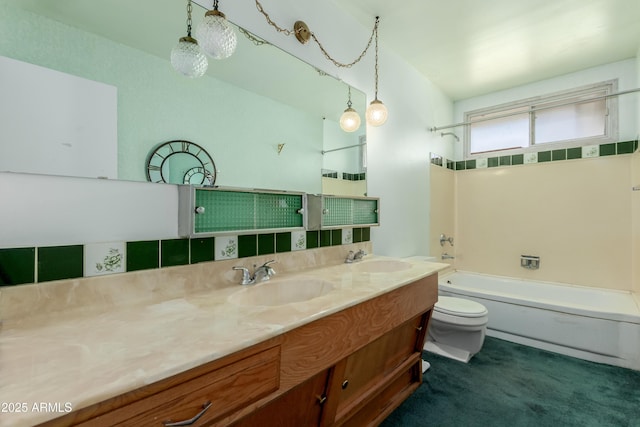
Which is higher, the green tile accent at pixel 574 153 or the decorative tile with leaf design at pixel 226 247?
the green tile accent at pixel 574 153

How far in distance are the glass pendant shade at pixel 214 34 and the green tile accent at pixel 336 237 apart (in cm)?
113

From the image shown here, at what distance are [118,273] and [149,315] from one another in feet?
0.78

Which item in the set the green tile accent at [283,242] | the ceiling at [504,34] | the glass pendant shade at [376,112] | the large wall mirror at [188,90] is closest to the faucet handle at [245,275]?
the green tile accent at [283,242]

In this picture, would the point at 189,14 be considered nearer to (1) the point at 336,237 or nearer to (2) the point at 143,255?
(2) the point at 143,255

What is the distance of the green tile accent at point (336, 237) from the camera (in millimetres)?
1826

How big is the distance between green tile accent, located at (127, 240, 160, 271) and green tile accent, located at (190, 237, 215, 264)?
13 cm

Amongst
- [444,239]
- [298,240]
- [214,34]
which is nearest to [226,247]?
[298,240]

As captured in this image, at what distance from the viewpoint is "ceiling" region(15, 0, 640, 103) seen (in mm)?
1928

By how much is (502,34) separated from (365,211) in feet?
5.77

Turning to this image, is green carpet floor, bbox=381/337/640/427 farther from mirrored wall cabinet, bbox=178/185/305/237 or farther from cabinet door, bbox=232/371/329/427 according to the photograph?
mirrored wall cabinet, bbox=178/185/305/237

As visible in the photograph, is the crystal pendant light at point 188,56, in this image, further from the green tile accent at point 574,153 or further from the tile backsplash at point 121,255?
the green tile accent at point 574,153

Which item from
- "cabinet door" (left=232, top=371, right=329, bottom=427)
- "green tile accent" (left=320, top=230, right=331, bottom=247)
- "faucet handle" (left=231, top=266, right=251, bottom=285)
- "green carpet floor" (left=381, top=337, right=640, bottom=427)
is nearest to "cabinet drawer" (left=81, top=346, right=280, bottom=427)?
"cabinet door" (left=232, top=371, right=329, bottom=427)

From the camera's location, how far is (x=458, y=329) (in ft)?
6.96

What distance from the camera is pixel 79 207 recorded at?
0.95 metres
